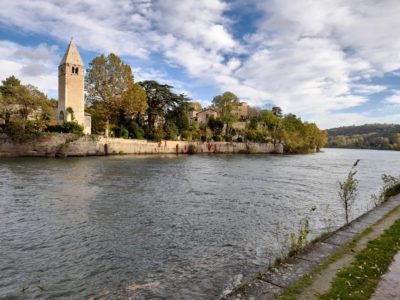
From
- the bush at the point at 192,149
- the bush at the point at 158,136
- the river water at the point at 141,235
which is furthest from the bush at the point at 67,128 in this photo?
the river water at the point at 141,235

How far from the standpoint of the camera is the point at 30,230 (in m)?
11.1

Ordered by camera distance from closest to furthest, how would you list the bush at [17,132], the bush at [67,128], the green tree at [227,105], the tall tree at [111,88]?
the bush at [17,132] → the bush at [67,128] → the tall tree at [111,88] → the green tree at [227,105]

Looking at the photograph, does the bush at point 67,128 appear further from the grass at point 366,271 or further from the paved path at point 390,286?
the paved path at point 390,286

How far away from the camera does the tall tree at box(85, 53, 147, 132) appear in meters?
58.5

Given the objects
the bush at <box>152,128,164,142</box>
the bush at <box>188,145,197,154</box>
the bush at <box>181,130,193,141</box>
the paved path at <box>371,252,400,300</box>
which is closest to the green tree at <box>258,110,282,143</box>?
the bush at <box>181,130,193,141</box>

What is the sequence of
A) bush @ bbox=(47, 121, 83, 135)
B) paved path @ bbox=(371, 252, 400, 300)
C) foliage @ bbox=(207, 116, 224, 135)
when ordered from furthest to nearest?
foliage @ bbox=(207, 116, 224, 135) < bush @ bbox=(47, 121, 83, 135) < paved path @ bbox=(371, 252, 400, 300)

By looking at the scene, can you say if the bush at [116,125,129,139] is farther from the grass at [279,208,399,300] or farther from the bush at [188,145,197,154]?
the grass at [279,208,399,300]

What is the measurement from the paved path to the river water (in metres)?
3.33

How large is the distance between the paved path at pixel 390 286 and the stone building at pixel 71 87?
5635cm

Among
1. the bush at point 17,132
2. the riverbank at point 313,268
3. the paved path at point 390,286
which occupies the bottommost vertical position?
the riverbank at point 313,268

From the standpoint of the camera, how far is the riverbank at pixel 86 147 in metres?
46.1

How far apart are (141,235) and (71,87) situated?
170ft

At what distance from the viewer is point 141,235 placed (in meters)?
11.0

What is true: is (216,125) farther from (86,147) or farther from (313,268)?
(313,268)
